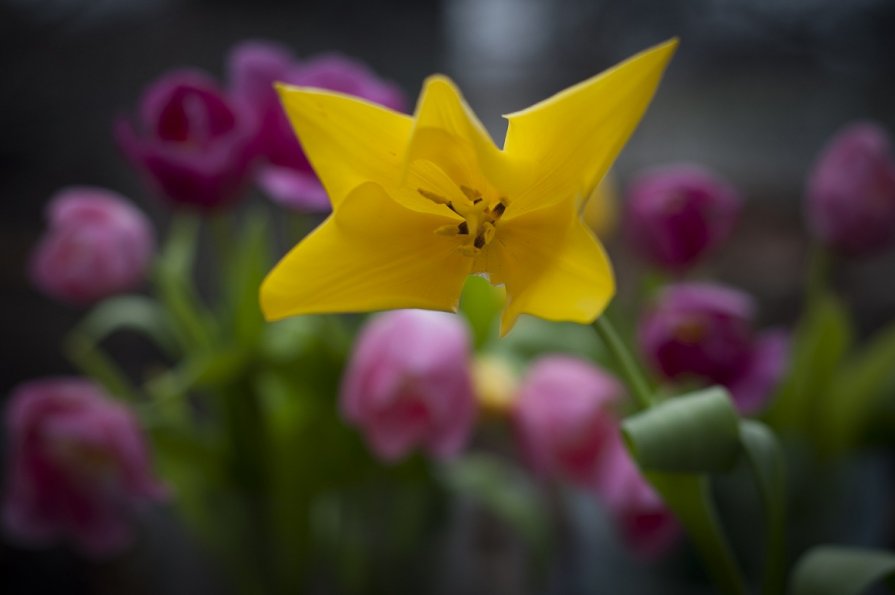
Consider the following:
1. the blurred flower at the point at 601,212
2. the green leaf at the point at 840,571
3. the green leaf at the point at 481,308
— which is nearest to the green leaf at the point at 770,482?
the green leaf at the point at 840,571

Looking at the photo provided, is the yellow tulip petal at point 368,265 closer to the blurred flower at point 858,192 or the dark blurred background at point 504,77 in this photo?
the blurred flower at point 858,192

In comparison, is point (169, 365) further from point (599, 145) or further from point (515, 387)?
point (599, 145)

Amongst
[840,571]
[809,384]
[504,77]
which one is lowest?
[840,571]

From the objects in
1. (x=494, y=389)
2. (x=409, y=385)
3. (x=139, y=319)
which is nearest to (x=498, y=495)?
(x=494, y=389)

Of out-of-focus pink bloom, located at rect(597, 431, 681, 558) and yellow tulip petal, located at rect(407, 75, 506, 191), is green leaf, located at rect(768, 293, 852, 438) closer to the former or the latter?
out-of-focus pink bloom, located at rect(597, 431, 681, 558)

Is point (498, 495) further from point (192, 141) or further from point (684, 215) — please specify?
point (192, 141)

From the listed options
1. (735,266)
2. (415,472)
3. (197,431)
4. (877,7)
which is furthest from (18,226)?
(877,7)

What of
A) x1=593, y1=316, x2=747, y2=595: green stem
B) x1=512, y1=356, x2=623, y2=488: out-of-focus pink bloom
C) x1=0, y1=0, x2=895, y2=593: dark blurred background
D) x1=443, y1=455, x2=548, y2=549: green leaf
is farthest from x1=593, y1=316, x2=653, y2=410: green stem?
x1=0, y1=0, x2=895, y2=593: dark blurred background
